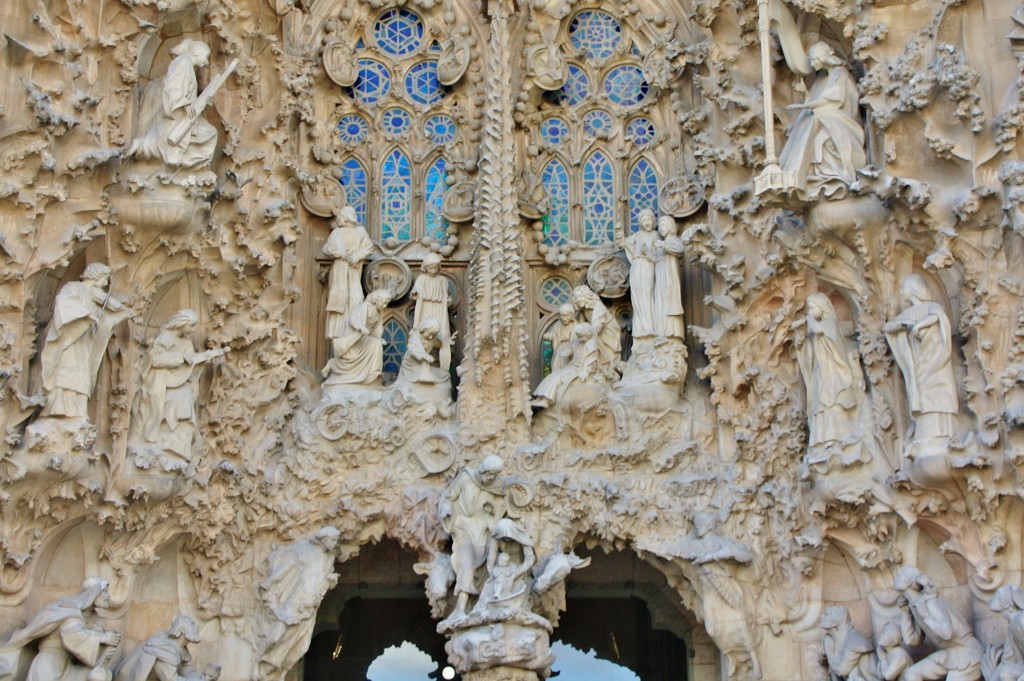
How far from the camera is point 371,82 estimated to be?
14414 millimetres

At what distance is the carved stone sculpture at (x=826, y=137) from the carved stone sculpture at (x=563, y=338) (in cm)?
200

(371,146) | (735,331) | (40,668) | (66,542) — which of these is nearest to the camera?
(40,668)

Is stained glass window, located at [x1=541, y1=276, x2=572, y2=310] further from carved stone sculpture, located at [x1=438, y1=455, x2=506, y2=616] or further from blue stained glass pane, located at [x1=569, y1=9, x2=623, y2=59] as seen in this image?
blue stained glass pane, located at [x1=569, y1=9, x2=623, y2=59]

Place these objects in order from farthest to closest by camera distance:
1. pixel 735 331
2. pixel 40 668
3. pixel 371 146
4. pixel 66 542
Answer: pixel 371 146 < pixel 735 331 < pixel 66 542 < pixel 40 668

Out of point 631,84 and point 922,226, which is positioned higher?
point 631,84

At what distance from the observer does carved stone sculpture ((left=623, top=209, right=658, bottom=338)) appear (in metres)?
13.2

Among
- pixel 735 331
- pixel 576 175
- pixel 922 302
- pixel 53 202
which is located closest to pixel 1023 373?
pixel 922 302

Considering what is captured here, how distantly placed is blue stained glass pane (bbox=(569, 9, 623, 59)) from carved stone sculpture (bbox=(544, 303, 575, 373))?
2.47 meters

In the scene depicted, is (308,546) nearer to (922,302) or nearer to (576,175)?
(576,175)

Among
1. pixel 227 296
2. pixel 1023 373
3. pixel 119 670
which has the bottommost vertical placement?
pixel 119 670

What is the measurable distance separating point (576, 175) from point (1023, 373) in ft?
14.3

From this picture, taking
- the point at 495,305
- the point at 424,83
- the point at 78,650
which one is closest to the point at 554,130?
the point at 424,83

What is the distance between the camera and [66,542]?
1212cm

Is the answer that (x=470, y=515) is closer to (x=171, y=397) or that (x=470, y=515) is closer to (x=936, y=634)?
(x=171, y=397)
